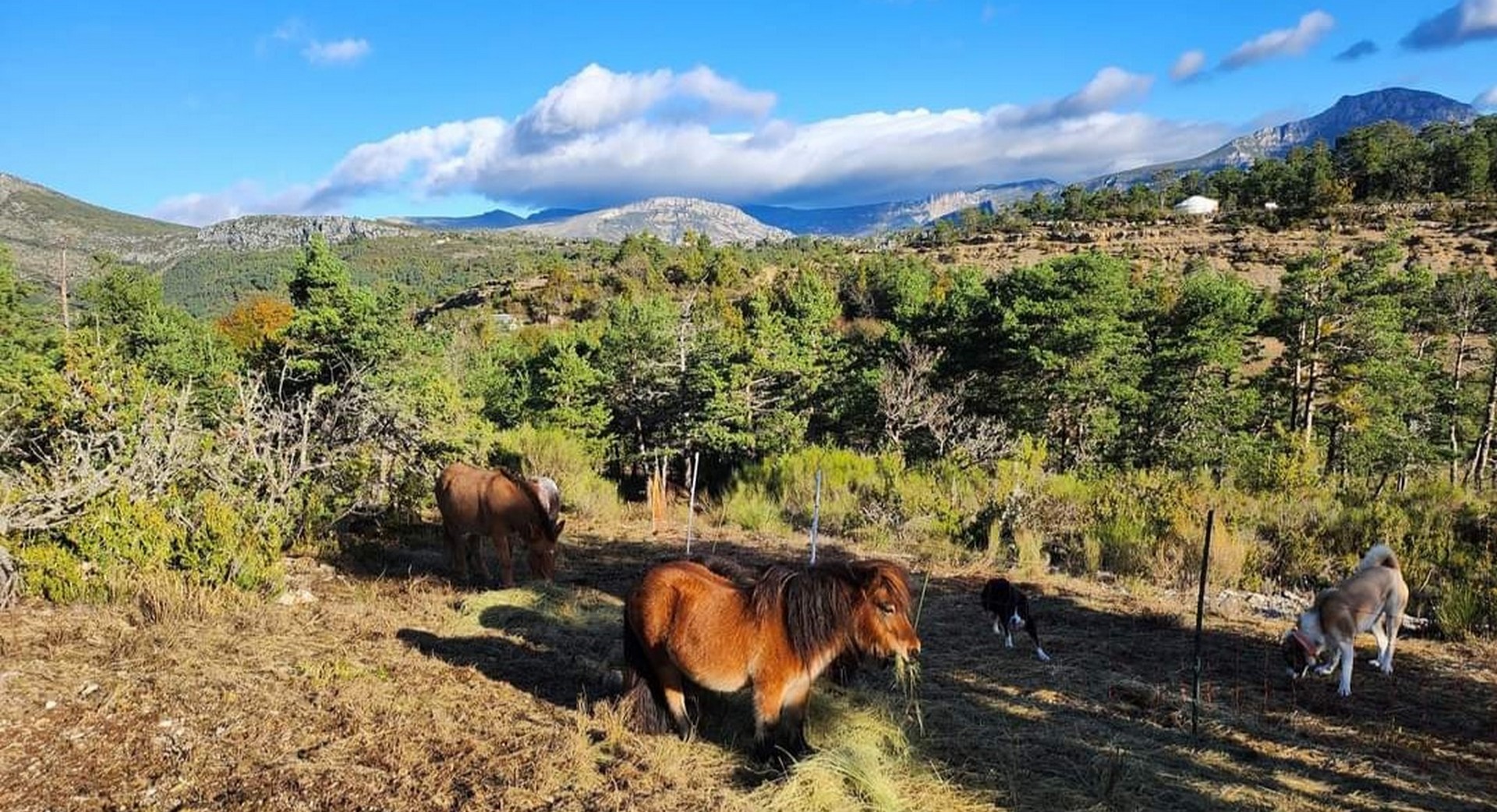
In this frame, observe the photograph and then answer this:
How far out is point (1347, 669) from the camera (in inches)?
221

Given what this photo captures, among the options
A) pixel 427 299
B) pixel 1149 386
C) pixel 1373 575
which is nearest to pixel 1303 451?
pixel 1373 575

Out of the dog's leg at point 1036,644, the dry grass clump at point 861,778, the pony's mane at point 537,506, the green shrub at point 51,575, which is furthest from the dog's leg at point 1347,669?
the green shrub at point 51,575

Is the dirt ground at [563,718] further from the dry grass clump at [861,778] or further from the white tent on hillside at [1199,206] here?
the white tent on hillside at [1199,206]

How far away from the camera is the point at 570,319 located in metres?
64.0

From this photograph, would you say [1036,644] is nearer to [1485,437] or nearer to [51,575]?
[51,575]

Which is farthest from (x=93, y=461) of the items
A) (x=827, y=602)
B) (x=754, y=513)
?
(x=754, y=513)

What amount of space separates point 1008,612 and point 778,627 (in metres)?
→ 3.54

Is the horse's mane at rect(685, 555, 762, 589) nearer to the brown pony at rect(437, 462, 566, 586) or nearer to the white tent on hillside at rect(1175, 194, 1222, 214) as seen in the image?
the brown pony at rect(437, 462, 566, 586)

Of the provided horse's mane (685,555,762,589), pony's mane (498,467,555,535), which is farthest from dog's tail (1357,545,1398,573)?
pony's mane (498,467,555,535)

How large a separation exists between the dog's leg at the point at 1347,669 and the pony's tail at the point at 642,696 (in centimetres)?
494

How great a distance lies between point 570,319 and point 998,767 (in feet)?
205

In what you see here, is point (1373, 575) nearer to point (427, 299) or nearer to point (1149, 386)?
point (1149, 386)

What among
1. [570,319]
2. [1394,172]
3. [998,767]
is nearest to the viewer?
[998,767]

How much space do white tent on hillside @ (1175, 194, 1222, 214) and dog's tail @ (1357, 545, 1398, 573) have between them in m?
84.6
